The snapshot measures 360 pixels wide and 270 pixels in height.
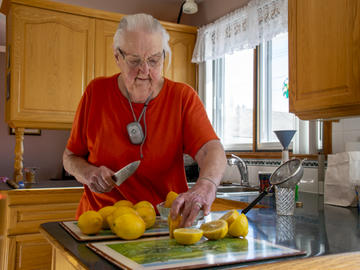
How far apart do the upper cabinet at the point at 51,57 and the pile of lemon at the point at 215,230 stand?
7.85ft

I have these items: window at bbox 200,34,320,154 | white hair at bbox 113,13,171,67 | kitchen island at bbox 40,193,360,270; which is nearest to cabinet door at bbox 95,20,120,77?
window at bbox 200,34,320,154

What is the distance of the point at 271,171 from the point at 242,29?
44.8 inches

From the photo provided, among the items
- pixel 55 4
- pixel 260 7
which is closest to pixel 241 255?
pixel 260 7

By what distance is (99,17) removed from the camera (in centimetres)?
319

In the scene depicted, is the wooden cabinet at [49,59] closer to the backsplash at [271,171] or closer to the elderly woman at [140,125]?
the backsplash at [271,171]

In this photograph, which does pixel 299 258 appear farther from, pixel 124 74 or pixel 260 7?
pixel 260 7

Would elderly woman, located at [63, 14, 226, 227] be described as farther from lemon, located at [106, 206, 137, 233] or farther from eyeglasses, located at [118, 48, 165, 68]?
lemon, located at [106, 206, 137, 233]

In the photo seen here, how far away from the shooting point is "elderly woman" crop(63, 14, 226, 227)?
4.17 ft

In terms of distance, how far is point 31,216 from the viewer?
8.30 ft

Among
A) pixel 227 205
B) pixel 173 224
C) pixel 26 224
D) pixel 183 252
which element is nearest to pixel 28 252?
pixel 26 224

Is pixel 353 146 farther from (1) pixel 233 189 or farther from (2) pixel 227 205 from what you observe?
(1) pixel 233 189

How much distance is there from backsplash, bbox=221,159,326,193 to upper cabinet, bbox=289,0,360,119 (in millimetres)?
433

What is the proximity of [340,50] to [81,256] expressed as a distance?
146 cm

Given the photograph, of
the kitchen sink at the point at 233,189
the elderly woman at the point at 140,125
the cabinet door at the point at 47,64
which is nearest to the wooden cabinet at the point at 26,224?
the cabinet door at the point at 47,64
